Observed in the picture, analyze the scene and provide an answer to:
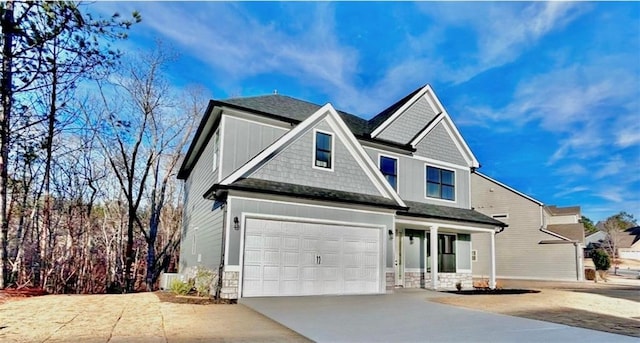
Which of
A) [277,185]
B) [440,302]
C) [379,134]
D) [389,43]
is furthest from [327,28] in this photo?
[440,302]

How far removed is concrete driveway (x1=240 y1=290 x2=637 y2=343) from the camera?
20.8 feet

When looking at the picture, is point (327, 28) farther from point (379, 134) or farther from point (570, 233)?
point (570, 233)

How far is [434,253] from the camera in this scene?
612 inches

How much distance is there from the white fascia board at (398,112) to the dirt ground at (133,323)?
938cm

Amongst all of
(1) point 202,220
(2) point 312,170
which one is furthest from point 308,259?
(1) point 202,220

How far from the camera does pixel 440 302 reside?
10914mm

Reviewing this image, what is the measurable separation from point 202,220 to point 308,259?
5125 mm

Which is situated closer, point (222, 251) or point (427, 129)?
point (222, 251)

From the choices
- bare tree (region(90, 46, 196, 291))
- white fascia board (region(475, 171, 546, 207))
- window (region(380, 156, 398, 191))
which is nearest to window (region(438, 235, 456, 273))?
window (region(380, 156, 398, 191))

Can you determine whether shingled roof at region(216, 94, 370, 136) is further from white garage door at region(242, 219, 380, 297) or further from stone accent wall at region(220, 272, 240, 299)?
stone accent wall at region(220, 272, 240, 299)

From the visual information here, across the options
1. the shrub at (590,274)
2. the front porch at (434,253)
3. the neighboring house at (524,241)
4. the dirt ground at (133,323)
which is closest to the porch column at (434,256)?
the front porch at (434,253)

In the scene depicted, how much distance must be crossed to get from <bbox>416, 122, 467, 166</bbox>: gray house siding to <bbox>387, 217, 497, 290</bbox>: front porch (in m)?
3.20

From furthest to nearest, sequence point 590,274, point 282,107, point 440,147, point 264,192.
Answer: point 590,274 < point 440,147 < point 282,107 < point 264,192

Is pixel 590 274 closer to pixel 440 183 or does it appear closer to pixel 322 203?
pixel 440 183
